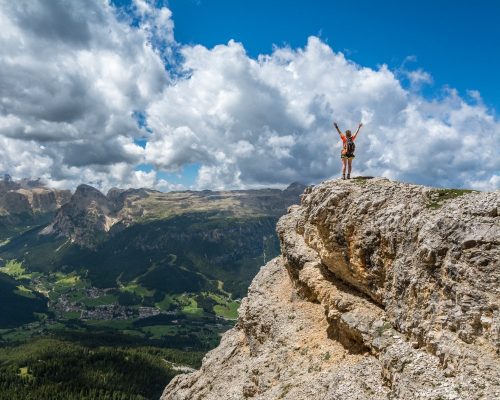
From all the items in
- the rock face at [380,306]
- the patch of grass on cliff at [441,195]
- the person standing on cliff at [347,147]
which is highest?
the person standing on cliff at [347,147]

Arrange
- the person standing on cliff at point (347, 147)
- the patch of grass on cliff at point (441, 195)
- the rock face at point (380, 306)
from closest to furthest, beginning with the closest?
the rock face at point (380, 306) → the patch of grass on cliff at point (441, 195) → the person standing on cliff at point (347, 147)

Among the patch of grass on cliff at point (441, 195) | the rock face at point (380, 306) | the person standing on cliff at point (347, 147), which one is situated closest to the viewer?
the rock face at point (380, 306)

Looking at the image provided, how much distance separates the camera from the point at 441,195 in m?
33.7

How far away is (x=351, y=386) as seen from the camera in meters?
30.7

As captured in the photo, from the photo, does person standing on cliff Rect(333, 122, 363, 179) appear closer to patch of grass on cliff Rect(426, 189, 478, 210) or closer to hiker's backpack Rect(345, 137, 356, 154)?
hiker's backpack Rect(345, 137, 356, 154)

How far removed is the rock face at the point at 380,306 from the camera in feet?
83.8

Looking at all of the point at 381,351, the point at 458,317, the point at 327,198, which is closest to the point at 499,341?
the point at 458,317

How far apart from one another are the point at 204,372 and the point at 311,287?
23.5 m

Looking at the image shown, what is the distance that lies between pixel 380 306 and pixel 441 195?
37.5ft

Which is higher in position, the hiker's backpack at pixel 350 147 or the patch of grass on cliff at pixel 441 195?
the hiker's backpack at pixel 350 147

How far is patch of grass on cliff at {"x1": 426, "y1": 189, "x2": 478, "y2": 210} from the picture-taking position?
1271 inches

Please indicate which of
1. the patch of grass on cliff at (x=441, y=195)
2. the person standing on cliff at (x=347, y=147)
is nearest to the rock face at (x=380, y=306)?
the patch of grass on cliff at (x=441, y=195)

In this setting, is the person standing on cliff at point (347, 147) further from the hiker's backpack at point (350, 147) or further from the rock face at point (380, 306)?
the rock face at point (380, 306)

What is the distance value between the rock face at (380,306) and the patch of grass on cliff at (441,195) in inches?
7.0
